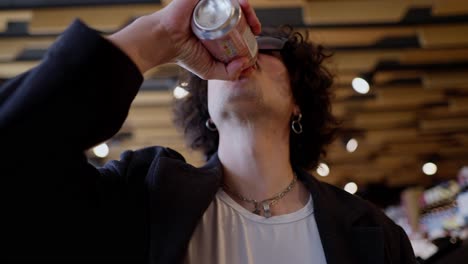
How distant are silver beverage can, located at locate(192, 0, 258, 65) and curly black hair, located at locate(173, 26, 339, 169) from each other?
58 centimetres

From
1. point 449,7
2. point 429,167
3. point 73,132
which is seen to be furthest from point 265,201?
point 429,167

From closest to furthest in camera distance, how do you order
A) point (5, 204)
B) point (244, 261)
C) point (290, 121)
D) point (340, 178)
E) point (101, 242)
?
point (5, 204)
point (101, 242)
point (244, 261)
point (290, 121)
point (340, 178)

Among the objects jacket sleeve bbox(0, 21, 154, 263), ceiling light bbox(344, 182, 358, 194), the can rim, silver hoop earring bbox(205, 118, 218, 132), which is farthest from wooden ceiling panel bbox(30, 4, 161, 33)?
ceiling light bbox(344, 182, 358, 194)

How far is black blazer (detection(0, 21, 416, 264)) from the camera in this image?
950 mm

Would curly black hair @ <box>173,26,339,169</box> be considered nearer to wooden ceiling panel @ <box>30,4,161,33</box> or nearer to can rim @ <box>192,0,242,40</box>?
can rim @ <box>192,0,242,40</box>

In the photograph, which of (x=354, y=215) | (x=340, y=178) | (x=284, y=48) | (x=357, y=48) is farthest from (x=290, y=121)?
(x=340, y=178)

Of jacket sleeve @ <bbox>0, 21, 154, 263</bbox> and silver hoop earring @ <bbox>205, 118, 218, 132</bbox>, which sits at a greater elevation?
jacket sleeve @ <bbox>0, 21, 154, 263</bbox>

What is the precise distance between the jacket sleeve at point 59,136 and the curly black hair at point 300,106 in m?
0.83

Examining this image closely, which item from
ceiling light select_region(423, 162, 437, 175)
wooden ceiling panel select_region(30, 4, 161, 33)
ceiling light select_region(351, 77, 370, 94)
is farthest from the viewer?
ceiling light select_region(423, 162, 437, 175)

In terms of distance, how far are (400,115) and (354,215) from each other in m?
5.14

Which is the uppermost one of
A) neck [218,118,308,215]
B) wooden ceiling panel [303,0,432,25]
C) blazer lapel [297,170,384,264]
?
wooden ceiling panel [303,0,432,25]

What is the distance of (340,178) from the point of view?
955 cm

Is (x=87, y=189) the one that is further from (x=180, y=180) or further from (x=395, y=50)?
(x=395, y=50)

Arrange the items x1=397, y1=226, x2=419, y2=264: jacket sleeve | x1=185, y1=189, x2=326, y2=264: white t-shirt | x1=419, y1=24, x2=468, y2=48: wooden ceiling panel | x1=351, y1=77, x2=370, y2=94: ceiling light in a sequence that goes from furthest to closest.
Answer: x1=351, y1=77, x2=370, y2=94: ceiling light
x1=419, y1=24, x2=468, y2=48: wooden ceiling panel
x1=397, y1=226, x2=419, y2=264: jacket sleeve
x1=185, y1=189, x2=326, y2=264: white t-shirt
